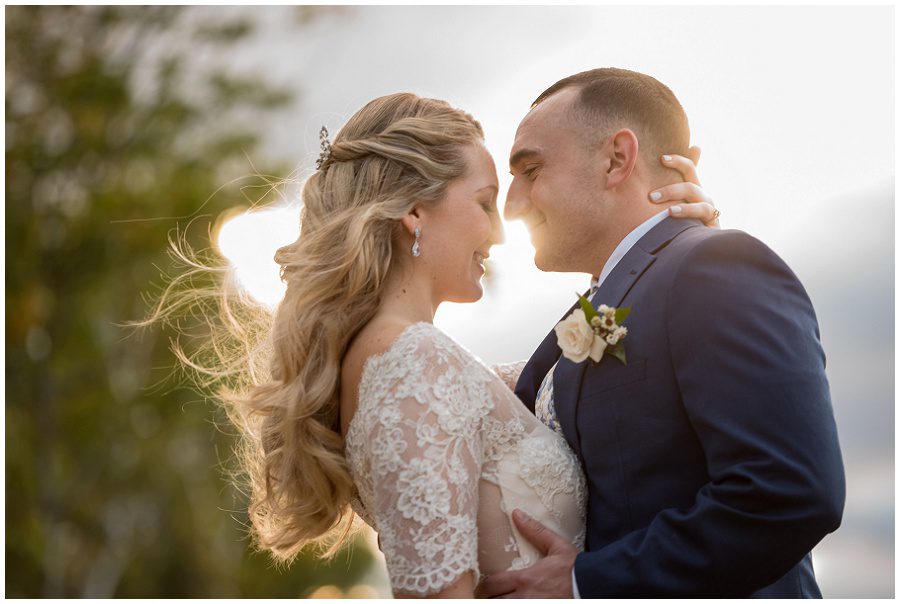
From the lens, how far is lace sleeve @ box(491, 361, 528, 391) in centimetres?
515

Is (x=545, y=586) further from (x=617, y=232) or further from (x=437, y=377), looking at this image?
(x=617, y=232)

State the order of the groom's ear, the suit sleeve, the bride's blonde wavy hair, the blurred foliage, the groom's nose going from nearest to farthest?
the suit sleeve, the bride's blonde wavy hair, the groom's ear, the groom's nose, the blurred foliage

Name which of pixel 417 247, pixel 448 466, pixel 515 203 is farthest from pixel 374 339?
pixel 515 203

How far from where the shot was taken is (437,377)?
12.1 feet

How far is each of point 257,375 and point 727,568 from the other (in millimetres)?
2430

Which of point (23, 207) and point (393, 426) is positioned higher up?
point (23, 207)

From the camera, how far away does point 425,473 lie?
11.5ft

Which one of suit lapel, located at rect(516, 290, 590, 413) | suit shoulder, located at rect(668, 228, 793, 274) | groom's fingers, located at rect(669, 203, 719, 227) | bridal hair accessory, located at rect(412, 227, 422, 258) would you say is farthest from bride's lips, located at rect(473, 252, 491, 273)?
suit shoulder, located at rect(668, 228, 793, 274)

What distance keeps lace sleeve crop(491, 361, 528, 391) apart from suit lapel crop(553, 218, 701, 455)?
1116 mm

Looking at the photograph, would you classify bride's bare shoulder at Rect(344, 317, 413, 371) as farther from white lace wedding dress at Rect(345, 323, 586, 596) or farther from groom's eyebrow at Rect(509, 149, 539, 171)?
groom's eyebrow at Rect(509, 149, 539, 171)

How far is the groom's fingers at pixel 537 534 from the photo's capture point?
3691 mm

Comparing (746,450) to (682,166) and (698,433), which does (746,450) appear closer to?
(698,433)

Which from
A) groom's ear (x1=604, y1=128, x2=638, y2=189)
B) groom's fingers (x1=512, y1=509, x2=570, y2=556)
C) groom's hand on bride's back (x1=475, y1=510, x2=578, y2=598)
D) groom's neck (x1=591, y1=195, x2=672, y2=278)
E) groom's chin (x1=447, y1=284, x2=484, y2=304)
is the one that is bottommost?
groom's hand on bride's back (x1=475, y1=510, x2=578, y2=598)

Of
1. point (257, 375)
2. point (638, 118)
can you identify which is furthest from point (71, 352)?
point (638, 118)
